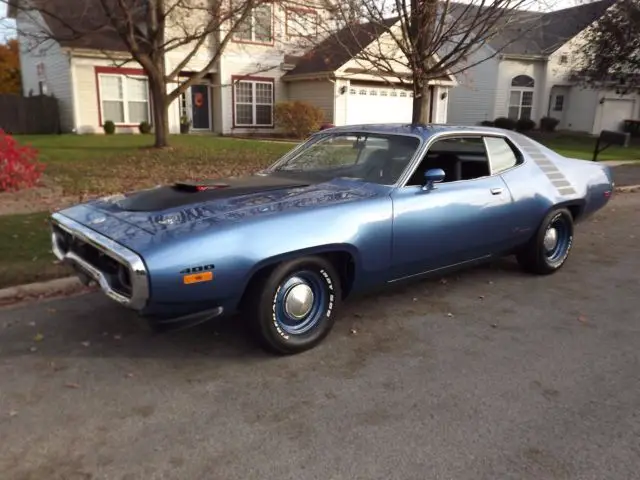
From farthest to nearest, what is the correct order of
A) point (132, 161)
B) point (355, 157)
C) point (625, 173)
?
1. point (625, 173)
2. point (132, 161)
3. point (355, 157)

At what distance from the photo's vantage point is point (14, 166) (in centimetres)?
900

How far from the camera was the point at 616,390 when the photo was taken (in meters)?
3.32

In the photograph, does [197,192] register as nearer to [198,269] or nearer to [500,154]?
[198,269]

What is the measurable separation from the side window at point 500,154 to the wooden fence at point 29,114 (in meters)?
20.9

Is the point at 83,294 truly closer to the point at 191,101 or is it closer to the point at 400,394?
the point at 400,394

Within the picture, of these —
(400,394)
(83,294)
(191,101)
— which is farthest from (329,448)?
(191,101)

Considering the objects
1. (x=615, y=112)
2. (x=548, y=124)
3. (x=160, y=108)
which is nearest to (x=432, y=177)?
Answer: (x=160, y=108)

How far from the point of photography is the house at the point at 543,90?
100 feet

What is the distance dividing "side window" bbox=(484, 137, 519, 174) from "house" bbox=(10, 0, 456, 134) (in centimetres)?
1620

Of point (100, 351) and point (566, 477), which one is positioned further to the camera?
point (100, 351)

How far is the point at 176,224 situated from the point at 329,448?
1.59 metres

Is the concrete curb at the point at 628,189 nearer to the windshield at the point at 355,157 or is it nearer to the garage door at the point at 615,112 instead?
the windshield at the point at 355,157

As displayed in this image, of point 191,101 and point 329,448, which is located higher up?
point 191,101

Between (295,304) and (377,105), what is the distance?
873 inches
